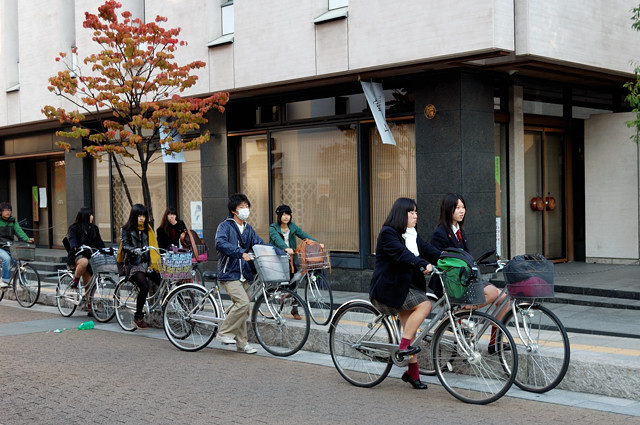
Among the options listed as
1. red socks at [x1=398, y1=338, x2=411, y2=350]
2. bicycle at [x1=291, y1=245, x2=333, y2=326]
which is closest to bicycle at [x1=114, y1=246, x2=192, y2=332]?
bicycle at [x1=291, y1=245, x2=333, y2=326]

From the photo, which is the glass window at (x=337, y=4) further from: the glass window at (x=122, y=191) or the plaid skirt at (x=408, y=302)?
the plaid skirt at (x=408, y=302)

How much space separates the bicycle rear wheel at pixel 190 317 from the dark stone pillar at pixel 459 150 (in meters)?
5.19

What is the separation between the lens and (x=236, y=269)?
30.2ft

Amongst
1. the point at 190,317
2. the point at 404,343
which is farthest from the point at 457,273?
the point at 190,317

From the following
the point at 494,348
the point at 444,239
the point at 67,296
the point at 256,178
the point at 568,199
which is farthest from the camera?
the point at 256,178

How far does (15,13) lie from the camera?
22453mm

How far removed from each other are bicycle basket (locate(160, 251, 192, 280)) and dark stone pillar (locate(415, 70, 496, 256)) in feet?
16.1

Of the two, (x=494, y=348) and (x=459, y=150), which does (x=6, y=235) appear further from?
(x=494, y=348)

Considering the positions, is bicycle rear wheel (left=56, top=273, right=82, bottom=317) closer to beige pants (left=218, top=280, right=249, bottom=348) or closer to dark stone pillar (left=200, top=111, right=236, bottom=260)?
beige pants (left=218, top=280, right=249, bottom=348)

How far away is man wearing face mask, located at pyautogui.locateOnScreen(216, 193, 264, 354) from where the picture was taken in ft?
29.9

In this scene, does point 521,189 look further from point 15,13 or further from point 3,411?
point 15,13

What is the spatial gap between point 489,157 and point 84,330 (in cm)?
736

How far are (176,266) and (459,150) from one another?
212 inches

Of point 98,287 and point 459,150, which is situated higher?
point 459,150
